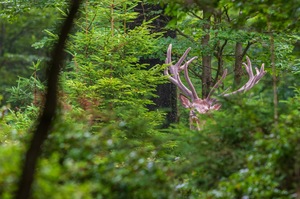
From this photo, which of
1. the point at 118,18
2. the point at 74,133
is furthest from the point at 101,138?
the point at 118,18

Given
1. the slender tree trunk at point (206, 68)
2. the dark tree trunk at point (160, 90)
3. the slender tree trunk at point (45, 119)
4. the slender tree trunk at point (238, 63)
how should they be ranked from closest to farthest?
1. the slender tree trunk at point (45, 119)
2. the dark tree trunk at point (160, 90)
3. the slender tree trunk at point (206, 68)
4. the slender tree trunk at point (238, 63)

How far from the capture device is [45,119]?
394cm

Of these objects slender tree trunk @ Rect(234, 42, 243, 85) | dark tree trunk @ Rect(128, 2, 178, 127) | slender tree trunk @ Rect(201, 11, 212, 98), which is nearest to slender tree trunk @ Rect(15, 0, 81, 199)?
dark tree trunk @ Rect(128, 2, 178, 127)

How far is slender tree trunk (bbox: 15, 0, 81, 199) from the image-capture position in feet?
12.7

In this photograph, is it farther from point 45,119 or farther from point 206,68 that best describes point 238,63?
point 45,119

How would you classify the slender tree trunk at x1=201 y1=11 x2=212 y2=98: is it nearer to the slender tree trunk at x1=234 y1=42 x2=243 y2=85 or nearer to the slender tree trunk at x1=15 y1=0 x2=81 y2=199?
the slender tree trunk at x1=234 y1=42 x2=243 y2=85

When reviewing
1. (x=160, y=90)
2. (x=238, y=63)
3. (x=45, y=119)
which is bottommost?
(x=160, y=90)

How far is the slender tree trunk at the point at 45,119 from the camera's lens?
3.86 metres

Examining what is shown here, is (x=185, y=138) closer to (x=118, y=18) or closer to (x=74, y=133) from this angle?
(x=74, y=133)

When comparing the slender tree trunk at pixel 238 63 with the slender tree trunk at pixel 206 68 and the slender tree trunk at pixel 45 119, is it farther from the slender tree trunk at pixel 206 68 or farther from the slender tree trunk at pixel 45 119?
the slender tree trunk at pixel 45 119

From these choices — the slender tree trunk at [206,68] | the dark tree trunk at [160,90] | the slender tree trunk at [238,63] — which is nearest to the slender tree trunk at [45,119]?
the dark tree trunk at [160,90]

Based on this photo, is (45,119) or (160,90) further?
(160,90)

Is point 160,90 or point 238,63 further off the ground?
point 238,63

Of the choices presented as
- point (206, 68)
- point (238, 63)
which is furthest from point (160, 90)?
point (238, 63)
